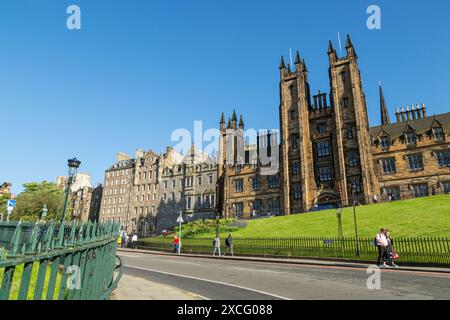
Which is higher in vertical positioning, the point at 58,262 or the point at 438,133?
the point at 438,133

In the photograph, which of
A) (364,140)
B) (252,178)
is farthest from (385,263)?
(252,178)

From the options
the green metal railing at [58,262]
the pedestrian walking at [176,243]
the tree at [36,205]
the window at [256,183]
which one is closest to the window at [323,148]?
the window at [256,183]

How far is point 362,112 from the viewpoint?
4553 centimetres

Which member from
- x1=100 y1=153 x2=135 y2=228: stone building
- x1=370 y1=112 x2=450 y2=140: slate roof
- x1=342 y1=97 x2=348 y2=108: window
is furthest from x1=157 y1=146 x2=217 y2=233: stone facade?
x1=370 y1=112 x2=450 y2=140: slate roof

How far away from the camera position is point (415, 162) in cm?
4278

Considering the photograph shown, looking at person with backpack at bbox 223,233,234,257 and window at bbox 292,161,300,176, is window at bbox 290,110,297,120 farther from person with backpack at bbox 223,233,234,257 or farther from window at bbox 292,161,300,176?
person with backpack at bbox 223,233,234,257

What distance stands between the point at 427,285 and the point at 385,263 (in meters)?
6.33

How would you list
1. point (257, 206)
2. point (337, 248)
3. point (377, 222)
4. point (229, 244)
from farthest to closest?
1. point (257, 206)
2. point (377, 222)
3. point (229, 244)
4. point (337, 248)

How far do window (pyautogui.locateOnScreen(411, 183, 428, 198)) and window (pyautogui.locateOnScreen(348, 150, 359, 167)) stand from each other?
816 cm

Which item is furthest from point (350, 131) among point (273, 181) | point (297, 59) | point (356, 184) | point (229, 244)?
point (229, 244)

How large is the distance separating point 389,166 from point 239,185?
24.9 m

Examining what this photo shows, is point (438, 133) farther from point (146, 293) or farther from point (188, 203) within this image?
point (146, 293)

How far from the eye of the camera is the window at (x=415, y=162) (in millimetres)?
42266
